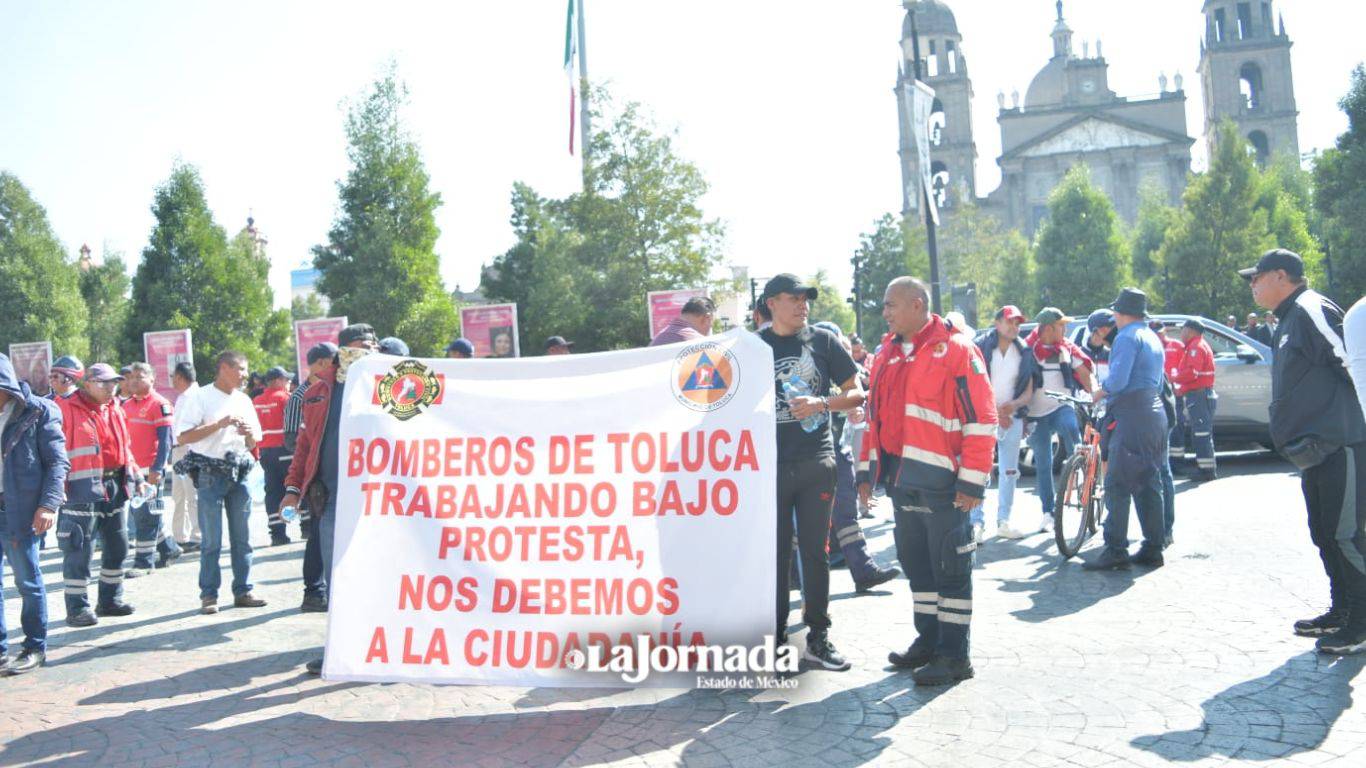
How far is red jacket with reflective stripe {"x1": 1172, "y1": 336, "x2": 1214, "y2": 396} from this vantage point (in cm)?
1249

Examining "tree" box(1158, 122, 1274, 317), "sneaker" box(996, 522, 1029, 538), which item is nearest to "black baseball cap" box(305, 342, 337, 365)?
"sneaker" box(996, 522, 1029, 538)

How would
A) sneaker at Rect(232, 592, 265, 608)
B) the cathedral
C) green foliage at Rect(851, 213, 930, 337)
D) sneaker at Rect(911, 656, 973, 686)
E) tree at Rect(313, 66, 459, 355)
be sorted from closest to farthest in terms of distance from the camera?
sneaker at Rect(911, 656, 973, 686)
sneaker at Rect(232, 592, 265, 608)
tree at Rect(313, 66, 459, 355)
green foliage at Rect(851, 213, 930, 337)
the cathedral

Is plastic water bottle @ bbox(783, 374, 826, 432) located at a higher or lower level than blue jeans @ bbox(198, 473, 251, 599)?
higher

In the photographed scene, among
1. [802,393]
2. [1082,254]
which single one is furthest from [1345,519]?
[1082,254]

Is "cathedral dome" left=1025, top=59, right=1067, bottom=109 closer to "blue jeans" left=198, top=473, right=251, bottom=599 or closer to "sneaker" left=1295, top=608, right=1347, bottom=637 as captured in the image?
"blue jeans" left=198, top=473, right=251, bottom=599

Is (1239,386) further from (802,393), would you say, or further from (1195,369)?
(802,393)

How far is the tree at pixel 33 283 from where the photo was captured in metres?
46.4

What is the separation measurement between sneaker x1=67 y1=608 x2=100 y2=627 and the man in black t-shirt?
5200 millimetres

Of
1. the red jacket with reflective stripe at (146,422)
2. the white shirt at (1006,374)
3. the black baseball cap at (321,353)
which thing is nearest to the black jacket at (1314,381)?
the white shirt at (1006,374)

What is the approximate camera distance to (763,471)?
508 centimetres

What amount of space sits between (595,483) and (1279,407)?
3.56 meters

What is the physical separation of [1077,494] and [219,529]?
6.60 meters

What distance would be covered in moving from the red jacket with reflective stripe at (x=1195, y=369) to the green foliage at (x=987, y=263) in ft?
166

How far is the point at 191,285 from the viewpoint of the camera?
3797 centimetres
